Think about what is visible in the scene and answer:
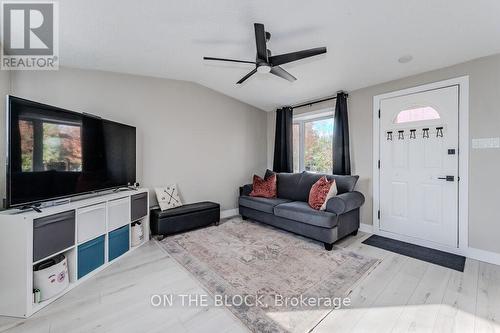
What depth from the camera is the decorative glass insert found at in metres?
2.82

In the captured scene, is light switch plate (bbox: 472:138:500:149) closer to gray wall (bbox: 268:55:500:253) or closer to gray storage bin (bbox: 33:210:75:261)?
gray wall (bbox: 268:55:500:253)

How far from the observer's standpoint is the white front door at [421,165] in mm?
2688

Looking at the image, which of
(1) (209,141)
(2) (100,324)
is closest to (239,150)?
(1) (209,141)

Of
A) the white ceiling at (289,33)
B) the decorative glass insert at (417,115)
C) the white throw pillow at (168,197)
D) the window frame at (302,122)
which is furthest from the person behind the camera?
the window frame at (302,122)

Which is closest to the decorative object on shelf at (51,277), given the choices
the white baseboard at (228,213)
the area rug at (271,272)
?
the area rug at (271,272)

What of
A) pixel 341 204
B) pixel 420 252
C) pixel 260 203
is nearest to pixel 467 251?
pixel 420 252

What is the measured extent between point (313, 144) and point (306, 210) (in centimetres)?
186

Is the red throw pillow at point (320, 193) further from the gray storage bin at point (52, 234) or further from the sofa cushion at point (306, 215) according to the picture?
the gray storage bin at point (52, 234)

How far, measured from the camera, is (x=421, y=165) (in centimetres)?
292

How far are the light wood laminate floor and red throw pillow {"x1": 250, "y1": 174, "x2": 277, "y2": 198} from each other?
1992mm

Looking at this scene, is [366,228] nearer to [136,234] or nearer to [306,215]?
[306,215]

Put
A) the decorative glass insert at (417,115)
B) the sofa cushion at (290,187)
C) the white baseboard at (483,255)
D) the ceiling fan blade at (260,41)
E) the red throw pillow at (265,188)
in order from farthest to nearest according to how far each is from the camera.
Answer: the red throw pillow at (265,188) < the sofa cushion at (290,187) < the decorative glass insert at (417,115) < the white baseboard at (483,255) < the ceiling fan blade at (260,41)

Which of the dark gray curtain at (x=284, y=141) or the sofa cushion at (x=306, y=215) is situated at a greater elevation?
the dark gray curtain at (x=284, y=141)

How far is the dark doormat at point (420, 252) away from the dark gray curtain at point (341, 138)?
1.10m
